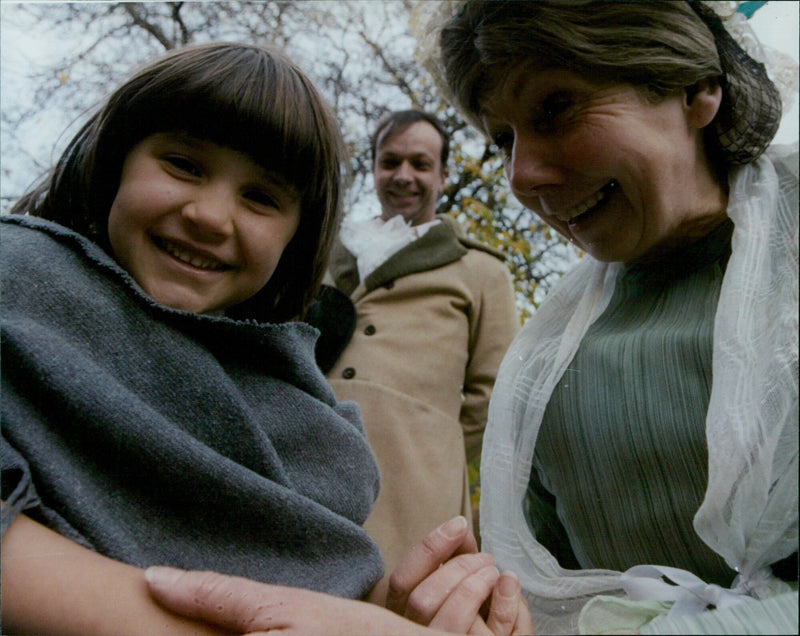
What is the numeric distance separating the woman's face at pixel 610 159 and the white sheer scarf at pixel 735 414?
0.21ft

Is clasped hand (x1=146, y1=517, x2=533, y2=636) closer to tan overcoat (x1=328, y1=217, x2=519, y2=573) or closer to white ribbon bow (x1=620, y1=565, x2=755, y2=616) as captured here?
white ribbon bow (x1=620, y1=565, x2=755, y2=616)

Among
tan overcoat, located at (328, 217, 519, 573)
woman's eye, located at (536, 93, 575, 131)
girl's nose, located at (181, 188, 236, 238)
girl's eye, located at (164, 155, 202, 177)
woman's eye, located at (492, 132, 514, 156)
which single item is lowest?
tan overcoat, located at (328, 217, 519, 573)

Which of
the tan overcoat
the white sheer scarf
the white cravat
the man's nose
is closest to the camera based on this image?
the white sheer scarf

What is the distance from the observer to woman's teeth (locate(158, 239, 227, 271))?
67cm

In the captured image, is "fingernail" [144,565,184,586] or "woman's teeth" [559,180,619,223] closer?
"fingernail" [144,565,184,586]

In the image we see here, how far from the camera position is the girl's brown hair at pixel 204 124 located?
28.2 inches

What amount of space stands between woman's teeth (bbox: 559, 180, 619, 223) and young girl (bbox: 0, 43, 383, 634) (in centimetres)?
30

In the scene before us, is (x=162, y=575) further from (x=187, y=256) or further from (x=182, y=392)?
(x=187, y=256)

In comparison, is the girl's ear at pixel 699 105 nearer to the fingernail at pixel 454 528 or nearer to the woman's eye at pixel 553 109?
the woman's eye at pixel 553 109

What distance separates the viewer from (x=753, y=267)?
61cm

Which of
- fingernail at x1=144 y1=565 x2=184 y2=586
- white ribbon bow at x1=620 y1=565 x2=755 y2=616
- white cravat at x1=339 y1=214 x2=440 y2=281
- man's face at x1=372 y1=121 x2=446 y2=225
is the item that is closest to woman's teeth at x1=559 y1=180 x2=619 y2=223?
white ribbon bow at x1=620 y1=565 x2=755 y2=616

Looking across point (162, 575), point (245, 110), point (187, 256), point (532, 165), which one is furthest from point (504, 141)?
point (162, 575)

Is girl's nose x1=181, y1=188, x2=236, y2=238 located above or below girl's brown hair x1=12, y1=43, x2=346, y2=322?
below

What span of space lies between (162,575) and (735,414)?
0.46 metres
